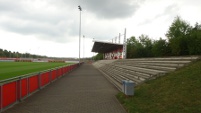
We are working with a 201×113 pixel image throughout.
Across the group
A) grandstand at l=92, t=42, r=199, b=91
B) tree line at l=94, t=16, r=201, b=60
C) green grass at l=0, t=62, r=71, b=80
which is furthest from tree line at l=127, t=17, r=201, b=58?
green grass at l=0, t=62, r=71, b=80

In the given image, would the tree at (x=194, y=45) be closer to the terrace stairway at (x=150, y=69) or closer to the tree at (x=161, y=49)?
the tree at (x=161, y=49)

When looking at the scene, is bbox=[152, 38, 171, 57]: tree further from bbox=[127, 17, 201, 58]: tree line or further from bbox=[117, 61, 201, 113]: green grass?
bbox=[117, 61, 201, 113]: green grass

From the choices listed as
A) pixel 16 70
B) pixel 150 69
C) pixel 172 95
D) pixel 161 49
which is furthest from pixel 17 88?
pixel 161 49

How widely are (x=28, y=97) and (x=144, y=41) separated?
9119 centimetres

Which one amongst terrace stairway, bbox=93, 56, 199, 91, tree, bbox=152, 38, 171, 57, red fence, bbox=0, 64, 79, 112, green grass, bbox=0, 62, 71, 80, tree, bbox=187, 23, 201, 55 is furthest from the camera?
tree, bbox=152, 38, 171, 57

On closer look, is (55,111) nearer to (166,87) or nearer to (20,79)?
(20,79)

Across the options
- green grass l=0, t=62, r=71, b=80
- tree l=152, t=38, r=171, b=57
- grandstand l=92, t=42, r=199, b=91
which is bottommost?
green grass l=0, t=62, r=71, b=80

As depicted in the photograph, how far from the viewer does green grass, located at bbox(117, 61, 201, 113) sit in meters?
7.25

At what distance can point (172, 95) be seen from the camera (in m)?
8.36

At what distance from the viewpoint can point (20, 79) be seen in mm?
10109

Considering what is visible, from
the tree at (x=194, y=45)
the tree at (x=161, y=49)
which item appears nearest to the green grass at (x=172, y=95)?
the tree at (x=194, y=45)

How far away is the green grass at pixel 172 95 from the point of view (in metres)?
7.25

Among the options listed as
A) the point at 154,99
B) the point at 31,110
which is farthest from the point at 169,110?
the point at 31,110

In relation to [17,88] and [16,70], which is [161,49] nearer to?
[16,70]
